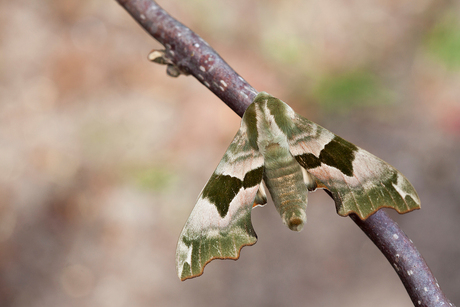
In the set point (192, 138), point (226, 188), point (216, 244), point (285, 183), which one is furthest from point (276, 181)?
point (192, 138)

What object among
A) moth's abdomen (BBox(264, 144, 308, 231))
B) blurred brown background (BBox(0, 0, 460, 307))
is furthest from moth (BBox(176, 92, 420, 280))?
blurred brown background (BBox(0, 0, 460, 307))

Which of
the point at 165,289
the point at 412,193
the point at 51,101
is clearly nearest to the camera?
the point at 412,193

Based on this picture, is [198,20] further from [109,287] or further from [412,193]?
[412,193]

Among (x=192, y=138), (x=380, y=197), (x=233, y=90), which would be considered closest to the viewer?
(x=380, y=197)

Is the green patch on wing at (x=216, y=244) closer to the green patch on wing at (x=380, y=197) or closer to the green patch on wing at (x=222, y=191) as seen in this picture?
the green patch on wing at (x=222, y=191)

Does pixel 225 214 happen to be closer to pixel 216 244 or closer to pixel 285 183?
pixel 216 244

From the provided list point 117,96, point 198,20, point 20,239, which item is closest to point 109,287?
point 20,239
